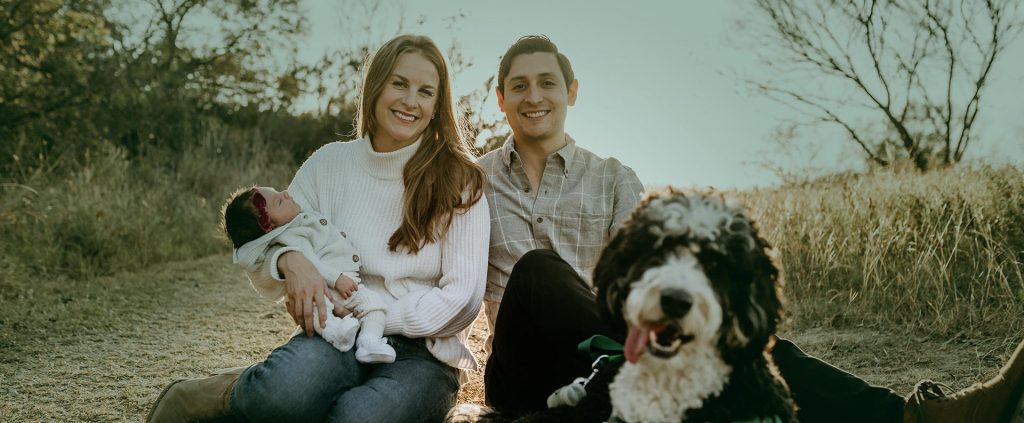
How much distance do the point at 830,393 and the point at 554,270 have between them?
99 centimetres

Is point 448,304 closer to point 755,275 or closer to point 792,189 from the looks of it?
point 755,275

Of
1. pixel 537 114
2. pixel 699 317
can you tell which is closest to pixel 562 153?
pixel 537 114

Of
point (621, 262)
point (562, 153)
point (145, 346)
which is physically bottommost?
point (145, 346)

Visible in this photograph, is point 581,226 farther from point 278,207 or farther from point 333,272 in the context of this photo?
point 278,207

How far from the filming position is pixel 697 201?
1892 millimetres

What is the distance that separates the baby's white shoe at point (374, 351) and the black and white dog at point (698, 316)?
1210 mm

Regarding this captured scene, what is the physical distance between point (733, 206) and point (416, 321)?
57.4 inches

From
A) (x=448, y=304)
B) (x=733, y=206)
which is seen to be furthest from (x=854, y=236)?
(x=733, y=206)

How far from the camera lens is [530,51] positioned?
3.71 metres

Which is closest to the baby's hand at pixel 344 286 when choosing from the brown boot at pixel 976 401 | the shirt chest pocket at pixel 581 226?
the shirt chest pocket at pixel 581 226

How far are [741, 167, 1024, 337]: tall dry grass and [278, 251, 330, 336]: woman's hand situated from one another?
298 centimetres

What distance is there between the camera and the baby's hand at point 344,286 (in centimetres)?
299

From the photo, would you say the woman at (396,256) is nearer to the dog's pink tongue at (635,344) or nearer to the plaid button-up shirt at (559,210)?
the plaid button-up shirt at (559,210)

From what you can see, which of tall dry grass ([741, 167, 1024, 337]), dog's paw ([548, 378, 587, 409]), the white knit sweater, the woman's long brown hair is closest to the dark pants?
the white knit sweater
